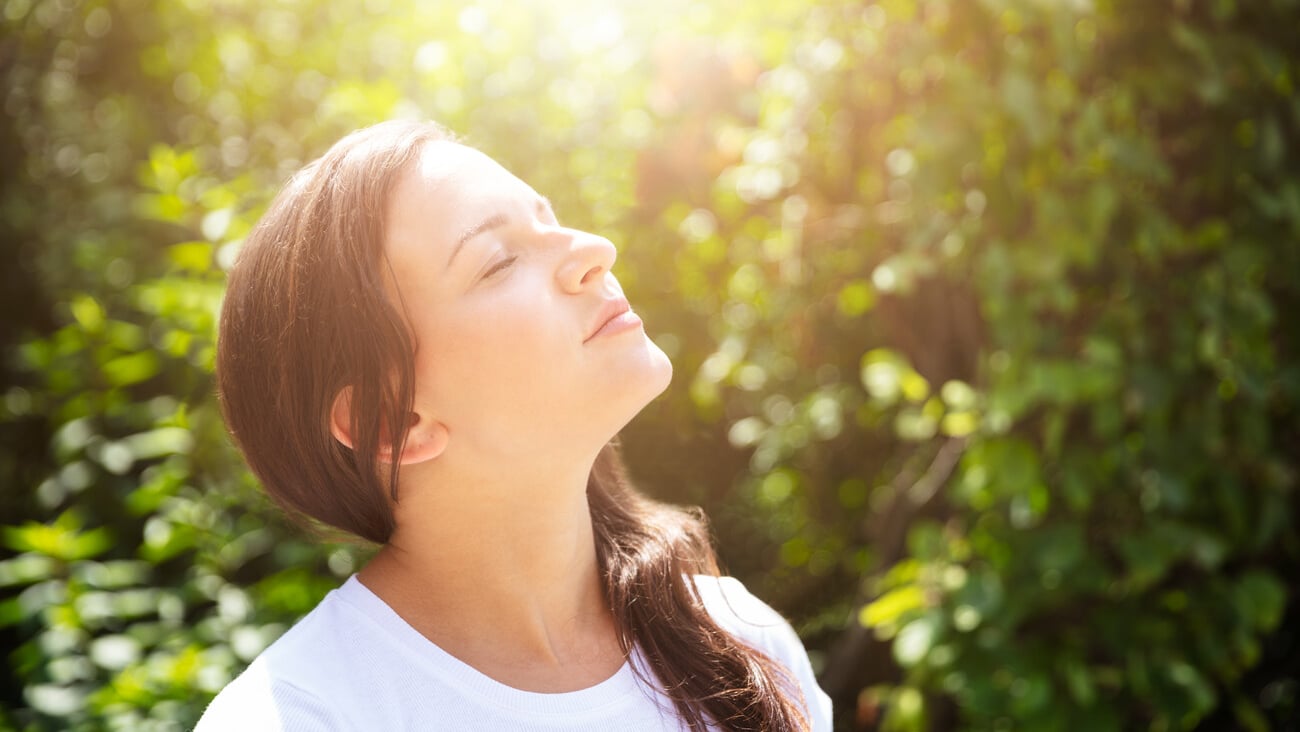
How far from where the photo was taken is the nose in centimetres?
123

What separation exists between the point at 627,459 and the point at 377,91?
114 cm

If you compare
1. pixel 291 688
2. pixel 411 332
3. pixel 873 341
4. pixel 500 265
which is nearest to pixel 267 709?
pixel 291 688

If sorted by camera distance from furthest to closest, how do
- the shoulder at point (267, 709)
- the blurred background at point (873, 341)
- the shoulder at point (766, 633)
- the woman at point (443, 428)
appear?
the blurred background at point (873, 341), the shoulder at point (766, 633), the woman at point (443, 428), the shoulder at point (267, 709)

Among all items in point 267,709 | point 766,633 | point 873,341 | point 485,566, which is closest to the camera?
point 267,709

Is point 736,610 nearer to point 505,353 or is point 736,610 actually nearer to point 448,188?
point 505,353

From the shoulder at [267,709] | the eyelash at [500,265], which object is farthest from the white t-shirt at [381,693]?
the eyelash at [500,265]

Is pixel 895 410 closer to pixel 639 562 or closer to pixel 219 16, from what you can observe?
pixel 639 562

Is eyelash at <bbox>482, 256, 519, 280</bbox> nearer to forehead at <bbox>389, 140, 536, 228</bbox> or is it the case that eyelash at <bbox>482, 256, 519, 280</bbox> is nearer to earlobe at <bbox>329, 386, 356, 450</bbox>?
forehead at <bbox>389, 140, 536, 228</bbox>

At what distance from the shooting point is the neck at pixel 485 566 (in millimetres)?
1261

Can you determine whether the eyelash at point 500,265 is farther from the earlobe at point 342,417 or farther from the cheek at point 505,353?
the earlobe at point 342,417

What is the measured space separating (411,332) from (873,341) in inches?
78.6

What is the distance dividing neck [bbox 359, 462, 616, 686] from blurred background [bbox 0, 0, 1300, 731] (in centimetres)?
95

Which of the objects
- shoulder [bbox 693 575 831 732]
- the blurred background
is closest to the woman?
shoulder [bbox 693 575 831 732]

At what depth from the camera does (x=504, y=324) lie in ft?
3.90
